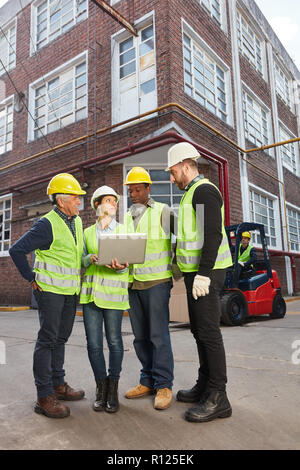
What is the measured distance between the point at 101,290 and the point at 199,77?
9.30 metres

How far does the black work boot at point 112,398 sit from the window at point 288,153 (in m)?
14.2

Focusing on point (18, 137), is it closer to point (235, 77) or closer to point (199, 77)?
point (199, 77)

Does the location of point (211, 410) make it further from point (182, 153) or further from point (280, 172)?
point (280, 172)

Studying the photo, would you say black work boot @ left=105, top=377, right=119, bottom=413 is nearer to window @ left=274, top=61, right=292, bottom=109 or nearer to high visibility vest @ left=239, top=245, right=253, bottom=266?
high visibility vest @ left=239, top=245, right=253, bottom=266

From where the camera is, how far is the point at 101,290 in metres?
2.63

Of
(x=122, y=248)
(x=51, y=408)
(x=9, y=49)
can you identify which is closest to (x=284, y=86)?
(x=9, y=49)

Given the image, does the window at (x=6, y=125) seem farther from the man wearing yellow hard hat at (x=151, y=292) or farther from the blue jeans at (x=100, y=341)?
the blue jeans at (x=100, y=341)

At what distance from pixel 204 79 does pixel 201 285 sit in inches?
377

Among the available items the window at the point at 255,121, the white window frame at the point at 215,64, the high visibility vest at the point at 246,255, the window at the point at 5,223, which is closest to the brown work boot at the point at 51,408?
the high visibility vest at the point at 246,255

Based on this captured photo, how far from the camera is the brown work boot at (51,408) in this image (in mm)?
2404

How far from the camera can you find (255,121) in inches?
526

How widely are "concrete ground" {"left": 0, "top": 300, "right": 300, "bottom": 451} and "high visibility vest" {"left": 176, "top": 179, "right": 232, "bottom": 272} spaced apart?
103 cm

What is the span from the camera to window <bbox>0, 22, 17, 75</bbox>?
13484 millimetres

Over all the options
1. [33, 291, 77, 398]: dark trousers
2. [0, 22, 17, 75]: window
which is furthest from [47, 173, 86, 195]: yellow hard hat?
[0, 22, 17, 75]: window
